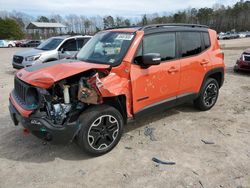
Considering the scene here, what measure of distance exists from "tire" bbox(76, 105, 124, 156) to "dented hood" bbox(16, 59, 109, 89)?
599 millimetres

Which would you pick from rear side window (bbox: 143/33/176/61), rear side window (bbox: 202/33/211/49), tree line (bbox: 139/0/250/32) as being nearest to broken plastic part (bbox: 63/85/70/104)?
rear side window (bbox: 143/33/176/61)

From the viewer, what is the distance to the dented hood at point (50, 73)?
3.45 meters

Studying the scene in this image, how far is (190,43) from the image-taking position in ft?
16.5

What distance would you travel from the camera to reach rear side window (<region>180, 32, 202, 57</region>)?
4852 millimetres

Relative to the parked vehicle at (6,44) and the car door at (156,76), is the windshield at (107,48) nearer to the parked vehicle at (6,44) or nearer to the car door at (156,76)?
the car door at (156,76)

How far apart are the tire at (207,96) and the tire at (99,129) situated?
226 cm

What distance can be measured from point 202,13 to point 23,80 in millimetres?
104863

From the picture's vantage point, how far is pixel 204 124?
16.1ft

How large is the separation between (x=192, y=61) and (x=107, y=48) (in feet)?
5.79

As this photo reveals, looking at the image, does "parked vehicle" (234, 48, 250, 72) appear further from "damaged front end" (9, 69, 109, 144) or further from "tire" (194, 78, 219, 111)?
"damaged front end" (9, 69, 109, 144)

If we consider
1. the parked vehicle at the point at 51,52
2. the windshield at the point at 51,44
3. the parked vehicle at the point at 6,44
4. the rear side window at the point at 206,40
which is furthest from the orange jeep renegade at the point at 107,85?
the parked vehicle at the point at 6,44

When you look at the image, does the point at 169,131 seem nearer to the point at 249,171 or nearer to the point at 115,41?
the point at 249,171

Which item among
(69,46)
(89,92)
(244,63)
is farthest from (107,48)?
(244,63)

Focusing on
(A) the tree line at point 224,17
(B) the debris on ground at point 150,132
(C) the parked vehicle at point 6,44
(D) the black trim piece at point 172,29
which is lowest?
(B) the debris on ground at point 150,132
